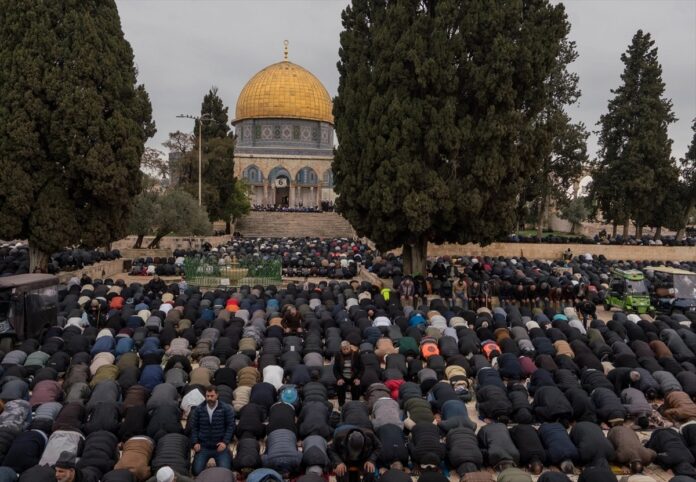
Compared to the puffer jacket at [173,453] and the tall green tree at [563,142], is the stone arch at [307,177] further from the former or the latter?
the puffer jacket at [173,453]

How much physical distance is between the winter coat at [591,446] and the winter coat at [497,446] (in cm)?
83

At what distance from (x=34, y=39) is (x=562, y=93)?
76.8ft

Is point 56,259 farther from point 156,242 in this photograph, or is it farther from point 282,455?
point 282,455

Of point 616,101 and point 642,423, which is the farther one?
point 616,101

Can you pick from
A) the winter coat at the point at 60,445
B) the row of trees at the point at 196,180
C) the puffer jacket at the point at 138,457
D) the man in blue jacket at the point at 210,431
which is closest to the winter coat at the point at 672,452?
the man in blue jacket at the point at 210,431

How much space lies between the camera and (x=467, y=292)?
725 inches

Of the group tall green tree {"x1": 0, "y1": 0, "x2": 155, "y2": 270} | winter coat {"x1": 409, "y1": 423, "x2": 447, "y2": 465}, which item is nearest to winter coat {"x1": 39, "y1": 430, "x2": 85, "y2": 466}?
winter coat {"x1": 409, "y1": 423, "x2": 447, "y2": 465}

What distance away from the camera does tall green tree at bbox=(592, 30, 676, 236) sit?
32250 millimetres

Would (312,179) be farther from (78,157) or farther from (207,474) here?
(207,474)

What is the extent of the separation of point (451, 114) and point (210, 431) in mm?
13437

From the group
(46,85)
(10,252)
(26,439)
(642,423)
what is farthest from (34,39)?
(642,423)

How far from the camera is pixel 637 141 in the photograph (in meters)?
32.2

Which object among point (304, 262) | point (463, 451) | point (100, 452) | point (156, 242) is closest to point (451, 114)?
point (304, 262)

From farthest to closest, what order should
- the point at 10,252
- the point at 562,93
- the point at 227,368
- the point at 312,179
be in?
the point at 312,179 < the point at 562,93 < the point at 10,252 < the point at 227,368
